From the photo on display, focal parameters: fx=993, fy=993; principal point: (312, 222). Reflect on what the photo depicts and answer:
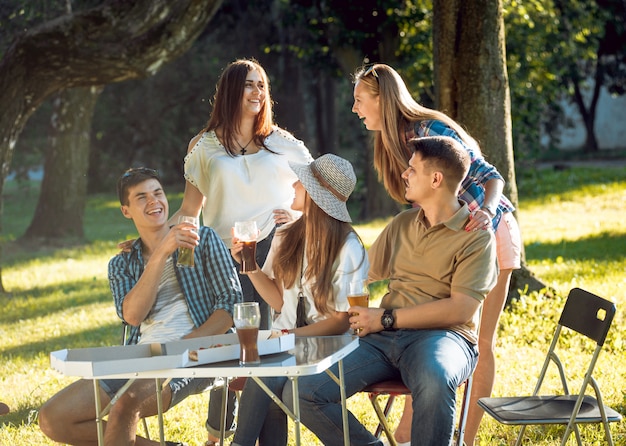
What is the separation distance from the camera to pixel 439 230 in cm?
414

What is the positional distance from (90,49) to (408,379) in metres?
7.09

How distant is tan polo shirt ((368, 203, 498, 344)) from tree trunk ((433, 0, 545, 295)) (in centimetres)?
347

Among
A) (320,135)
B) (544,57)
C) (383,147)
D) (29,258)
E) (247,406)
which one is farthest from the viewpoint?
(320,135)

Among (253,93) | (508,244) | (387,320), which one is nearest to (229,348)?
(387,320)

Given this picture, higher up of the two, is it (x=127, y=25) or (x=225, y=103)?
(x=127, y=25)

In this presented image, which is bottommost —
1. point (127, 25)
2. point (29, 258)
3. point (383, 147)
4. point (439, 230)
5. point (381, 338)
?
point (29, 258)

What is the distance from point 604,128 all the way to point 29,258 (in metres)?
25.0

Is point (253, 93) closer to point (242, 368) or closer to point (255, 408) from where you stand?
point (255, 408)

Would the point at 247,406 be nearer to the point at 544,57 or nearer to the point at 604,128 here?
the point at 544,57

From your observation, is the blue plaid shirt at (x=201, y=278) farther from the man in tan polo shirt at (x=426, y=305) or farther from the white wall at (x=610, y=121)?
the white wall at (x=610, y=121)

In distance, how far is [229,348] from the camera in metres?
3.49

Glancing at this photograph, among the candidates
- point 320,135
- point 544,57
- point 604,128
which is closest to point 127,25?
point 544,57

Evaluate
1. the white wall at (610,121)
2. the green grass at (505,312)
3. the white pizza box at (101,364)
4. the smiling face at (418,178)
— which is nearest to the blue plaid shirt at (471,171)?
the smiling face at (418,178)

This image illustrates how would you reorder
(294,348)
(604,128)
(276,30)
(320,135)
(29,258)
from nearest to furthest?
(294,348) < (29,258) < (276,30) < (320,135) < (604,128)
